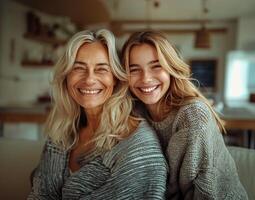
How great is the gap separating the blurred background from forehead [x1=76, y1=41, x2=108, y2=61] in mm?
202


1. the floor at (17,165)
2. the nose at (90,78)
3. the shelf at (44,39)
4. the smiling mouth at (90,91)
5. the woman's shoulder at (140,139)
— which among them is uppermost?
the shelf at (44,39)

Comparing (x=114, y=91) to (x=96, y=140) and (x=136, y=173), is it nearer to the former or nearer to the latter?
(x=96, y=140)

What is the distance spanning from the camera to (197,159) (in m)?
1.11

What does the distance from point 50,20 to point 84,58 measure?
3.80 m

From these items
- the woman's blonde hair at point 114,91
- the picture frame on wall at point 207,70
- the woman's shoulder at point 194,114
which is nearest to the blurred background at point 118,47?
the picture frame on wall at point 207,70

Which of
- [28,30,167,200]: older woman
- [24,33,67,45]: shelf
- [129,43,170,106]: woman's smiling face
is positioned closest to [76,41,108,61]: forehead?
[28,30,167,200]: older woman

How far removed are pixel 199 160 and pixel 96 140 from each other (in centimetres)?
40

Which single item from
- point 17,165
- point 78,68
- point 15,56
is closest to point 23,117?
point 17,165

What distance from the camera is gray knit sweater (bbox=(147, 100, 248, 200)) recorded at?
3.63 feet

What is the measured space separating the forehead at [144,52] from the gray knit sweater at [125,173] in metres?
0.25

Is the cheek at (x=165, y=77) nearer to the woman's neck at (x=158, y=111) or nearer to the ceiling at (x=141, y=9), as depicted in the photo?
the woman's neck at (x=158, y=111)

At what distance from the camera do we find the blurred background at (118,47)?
2.89 metres

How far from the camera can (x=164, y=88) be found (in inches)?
51.1

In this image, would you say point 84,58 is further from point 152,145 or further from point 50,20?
point 50,20
